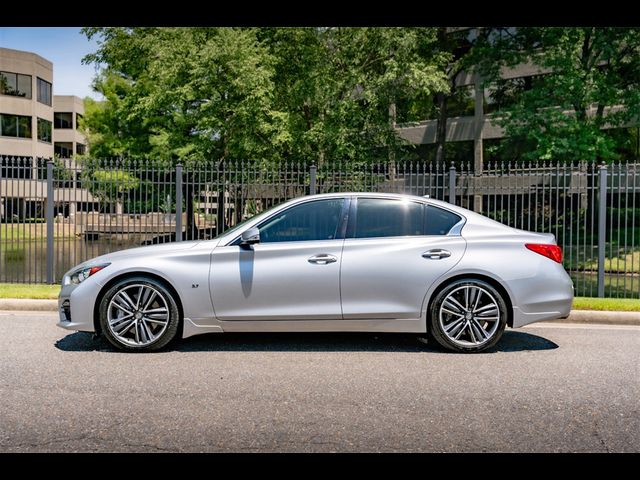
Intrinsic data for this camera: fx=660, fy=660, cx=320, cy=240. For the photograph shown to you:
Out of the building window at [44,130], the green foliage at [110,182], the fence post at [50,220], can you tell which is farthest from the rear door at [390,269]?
the building window at [44,130]

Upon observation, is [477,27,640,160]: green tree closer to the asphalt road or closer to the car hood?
the asphalt road

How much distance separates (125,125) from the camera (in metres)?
29.5

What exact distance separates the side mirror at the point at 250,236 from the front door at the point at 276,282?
0.24 ft

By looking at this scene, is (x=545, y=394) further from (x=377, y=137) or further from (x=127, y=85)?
(x=127, y=85)

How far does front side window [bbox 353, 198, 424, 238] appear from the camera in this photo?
6887 mm

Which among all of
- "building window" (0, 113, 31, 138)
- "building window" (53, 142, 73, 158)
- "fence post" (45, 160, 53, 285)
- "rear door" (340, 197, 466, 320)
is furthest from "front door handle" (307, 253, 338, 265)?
"building window" (53, 142, 73, 158)

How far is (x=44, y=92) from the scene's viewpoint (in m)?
62.6

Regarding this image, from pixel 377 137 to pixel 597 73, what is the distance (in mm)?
7650

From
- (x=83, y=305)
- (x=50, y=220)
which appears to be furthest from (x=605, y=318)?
(x=50, y=220)

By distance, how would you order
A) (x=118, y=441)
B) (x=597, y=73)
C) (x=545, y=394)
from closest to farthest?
(x=118, y=441) < (x=545, y=394) < (x=597, y=73)

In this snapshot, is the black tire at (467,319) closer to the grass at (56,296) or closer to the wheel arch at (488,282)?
the wheel arch at (488,282)

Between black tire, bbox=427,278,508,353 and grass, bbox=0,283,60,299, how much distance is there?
6.23 meters

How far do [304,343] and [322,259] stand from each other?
1176mm
